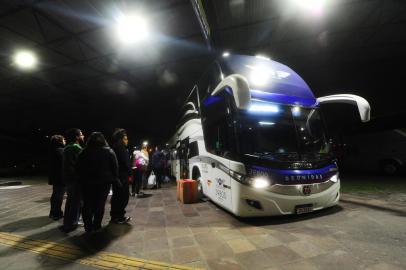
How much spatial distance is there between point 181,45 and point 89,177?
686cm

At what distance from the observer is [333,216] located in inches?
169

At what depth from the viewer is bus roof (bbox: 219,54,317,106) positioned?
4531 mm

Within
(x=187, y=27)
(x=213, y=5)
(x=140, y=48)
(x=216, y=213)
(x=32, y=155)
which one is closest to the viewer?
(x=216, y=213)

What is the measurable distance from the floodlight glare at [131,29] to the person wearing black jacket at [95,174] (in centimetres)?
500

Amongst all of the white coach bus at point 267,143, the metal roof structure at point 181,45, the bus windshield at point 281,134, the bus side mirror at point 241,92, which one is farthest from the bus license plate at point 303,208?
the metal roof structure at point 181,45

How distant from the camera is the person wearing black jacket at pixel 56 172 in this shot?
4590mm

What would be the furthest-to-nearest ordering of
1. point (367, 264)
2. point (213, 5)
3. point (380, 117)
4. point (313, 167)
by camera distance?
point (380, 117)
point (213, 5)
point (313, 167)
point (367, 264)

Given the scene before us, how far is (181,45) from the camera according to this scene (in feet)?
29.1

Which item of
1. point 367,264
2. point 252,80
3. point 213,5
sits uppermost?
point 213,5

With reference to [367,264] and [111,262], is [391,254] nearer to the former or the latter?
[367,264]

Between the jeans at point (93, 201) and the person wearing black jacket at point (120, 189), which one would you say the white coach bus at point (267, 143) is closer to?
the person wearing black jacket at point (120, 189)

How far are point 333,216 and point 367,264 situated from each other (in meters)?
1.91

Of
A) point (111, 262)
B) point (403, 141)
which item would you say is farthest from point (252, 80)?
point (403, 141)

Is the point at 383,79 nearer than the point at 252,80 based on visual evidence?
No
